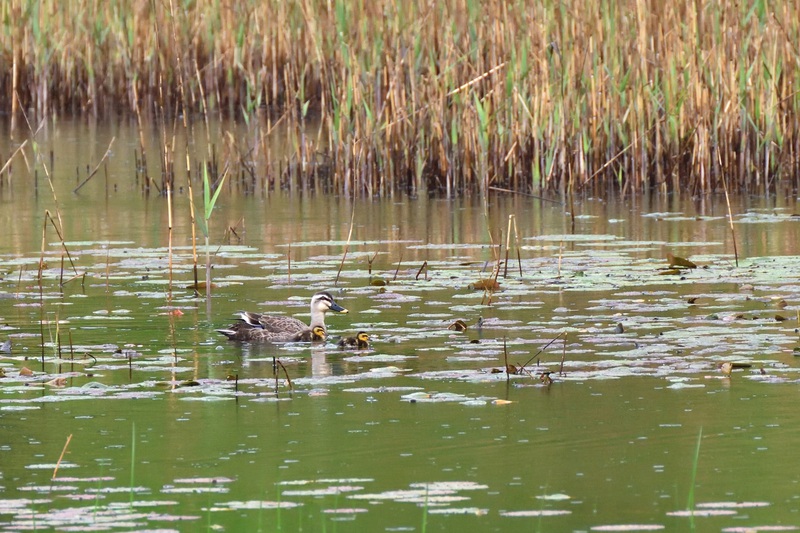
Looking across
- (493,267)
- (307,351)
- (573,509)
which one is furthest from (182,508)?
(493,267)

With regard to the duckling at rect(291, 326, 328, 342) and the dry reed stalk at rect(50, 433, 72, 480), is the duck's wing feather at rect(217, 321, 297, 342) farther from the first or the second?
the dry reed stalk at rect(50, 433, 72, 480)

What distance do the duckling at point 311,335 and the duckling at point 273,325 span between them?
0.5 inches

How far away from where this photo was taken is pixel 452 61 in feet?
49.1

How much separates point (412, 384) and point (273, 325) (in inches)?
63.9

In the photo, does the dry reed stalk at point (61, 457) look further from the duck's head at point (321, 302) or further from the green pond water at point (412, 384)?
the duck's head at point (321, 302)

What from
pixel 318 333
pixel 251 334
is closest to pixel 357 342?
pixel 318 333

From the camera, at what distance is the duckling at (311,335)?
823 cm

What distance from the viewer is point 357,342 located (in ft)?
25.7

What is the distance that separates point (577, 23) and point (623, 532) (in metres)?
9.96

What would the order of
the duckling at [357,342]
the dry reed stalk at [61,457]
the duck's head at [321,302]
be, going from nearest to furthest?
the dry reed stalk at [61,457] → the duckling at [357,342] → the duck's head at [321,302]

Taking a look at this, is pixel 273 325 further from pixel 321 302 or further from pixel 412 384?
pixel 412 384

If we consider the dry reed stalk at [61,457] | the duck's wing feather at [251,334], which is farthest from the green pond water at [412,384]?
the duck's wing feather at [251,334]

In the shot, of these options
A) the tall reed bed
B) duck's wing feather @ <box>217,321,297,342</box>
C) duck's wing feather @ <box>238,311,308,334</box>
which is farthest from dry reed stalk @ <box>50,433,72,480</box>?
the tall reed bed

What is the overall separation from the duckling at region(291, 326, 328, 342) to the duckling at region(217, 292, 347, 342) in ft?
0.04
